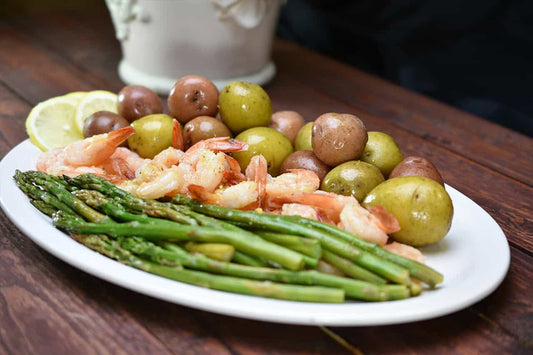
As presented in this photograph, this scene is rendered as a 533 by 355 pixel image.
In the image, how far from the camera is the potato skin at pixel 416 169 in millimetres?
1764

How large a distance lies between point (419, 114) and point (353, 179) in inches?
53.7

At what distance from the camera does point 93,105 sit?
233cm

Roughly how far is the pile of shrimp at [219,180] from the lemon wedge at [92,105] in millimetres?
319

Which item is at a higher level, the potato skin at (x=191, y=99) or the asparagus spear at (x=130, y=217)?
the asparagus spear at (x=130, y=217)

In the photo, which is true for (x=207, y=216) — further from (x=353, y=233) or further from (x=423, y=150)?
(x=423, y=150)

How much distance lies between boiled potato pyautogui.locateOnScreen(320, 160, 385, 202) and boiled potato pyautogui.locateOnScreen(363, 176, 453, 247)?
140 mm

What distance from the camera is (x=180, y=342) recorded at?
1.32 metres

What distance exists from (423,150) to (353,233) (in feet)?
4.03

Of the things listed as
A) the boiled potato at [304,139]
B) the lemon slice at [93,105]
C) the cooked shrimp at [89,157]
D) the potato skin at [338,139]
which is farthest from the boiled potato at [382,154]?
the lemon slice at [93,105]

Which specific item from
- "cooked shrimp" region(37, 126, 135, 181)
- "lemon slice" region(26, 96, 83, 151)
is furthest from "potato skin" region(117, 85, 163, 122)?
"cooked shrimp" region(37, 126, 135, 181)

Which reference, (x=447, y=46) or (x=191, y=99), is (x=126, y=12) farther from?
(x=447, y=46)

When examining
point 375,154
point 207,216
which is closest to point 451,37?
point 375,154

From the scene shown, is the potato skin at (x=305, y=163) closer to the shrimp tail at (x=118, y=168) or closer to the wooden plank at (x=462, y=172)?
the shrimp tail at (x=118, y=168)

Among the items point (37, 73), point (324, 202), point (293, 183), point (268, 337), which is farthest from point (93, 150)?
point (37, 73)
